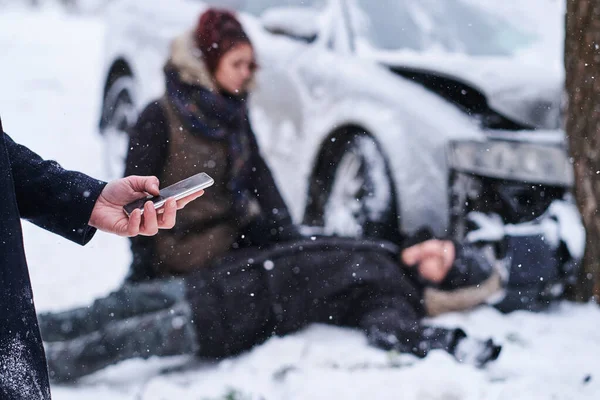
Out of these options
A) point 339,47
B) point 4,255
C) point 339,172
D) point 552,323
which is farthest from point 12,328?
point 339,47

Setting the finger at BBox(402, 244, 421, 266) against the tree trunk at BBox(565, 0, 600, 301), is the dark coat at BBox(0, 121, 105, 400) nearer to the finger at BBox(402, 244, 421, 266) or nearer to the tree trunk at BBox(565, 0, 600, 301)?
the finger at BBox(402, 244, 421, 266)

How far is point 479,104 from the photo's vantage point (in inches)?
123

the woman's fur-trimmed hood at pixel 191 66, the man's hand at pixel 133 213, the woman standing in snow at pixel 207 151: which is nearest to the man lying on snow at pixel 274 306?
the woman standing in snow at pixel 207 151

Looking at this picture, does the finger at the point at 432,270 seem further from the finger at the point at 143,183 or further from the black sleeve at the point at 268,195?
the finger at the point at 143,183

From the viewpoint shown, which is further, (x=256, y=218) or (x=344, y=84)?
(x=344, y=84)

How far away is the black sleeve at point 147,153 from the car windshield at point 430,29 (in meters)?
1.23

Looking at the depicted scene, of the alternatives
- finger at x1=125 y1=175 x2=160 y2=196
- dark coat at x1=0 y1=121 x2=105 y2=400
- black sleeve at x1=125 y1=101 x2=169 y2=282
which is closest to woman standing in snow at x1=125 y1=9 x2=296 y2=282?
black sleeve at x1=125 y1=101 x2=169 y2=282

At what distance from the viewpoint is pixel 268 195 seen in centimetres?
301

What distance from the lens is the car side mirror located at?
3.32m

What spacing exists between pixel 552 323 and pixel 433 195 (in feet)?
2.34

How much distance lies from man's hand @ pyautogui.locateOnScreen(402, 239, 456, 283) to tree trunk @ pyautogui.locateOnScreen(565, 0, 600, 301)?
0.59m

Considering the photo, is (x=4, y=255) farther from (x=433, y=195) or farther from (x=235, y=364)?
(x=433, y=195)

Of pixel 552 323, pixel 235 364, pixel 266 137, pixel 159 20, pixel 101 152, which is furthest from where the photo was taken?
pixel 101 152

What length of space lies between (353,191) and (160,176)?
1088 mm
